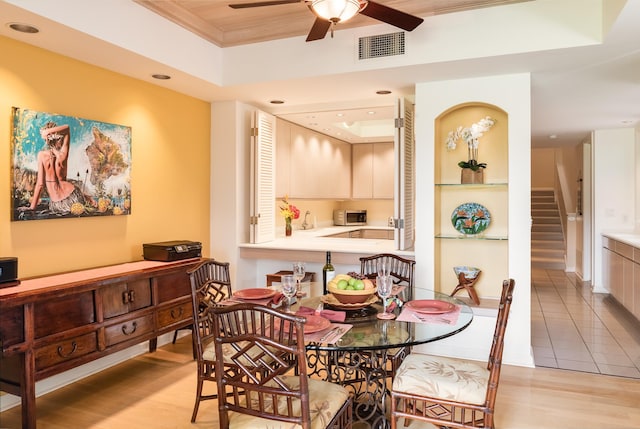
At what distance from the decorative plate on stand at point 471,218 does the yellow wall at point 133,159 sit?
2.48 m

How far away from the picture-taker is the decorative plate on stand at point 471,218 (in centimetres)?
400

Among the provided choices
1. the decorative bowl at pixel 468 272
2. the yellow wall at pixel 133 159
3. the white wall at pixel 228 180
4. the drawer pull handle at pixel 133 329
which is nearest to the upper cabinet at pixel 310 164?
the white wall at pixel 228 180

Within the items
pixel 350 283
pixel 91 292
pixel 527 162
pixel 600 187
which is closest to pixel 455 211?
pixel 527 162

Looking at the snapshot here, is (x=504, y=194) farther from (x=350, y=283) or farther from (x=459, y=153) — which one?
(x=350, y=283)

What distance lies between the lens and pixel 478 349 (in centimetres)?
377

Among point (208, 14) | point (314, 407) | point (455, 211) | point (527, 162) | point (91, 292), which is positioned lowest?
point (314, 407)

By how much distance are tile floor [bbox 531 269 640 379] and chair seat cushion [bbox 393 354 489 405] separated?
5.99ft

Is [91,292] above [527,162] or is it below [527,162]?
below

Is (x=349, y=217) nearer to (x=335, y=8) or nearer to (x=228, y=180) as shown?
(x=228, y=180)

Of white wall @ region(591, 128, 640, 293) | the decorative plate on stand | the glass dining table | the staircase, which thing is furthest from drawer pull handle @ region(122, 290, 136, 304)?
the staircase

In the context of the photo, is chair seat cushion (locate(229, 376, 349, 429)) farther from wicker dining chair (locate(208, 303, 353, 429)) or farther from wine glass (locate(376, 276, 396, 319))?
wine glass (locate(376, 276, 396, 319))

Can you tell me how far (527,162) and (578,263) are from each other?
532 centimetres

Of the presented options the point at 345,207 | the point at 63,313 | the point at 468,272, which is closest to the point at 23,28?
the point at 63,313

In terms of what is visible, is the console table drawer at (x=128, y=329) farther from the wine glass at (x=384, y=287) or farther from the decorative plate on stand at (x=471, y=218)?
the decorative plate on stand at (x=471, y=218)
